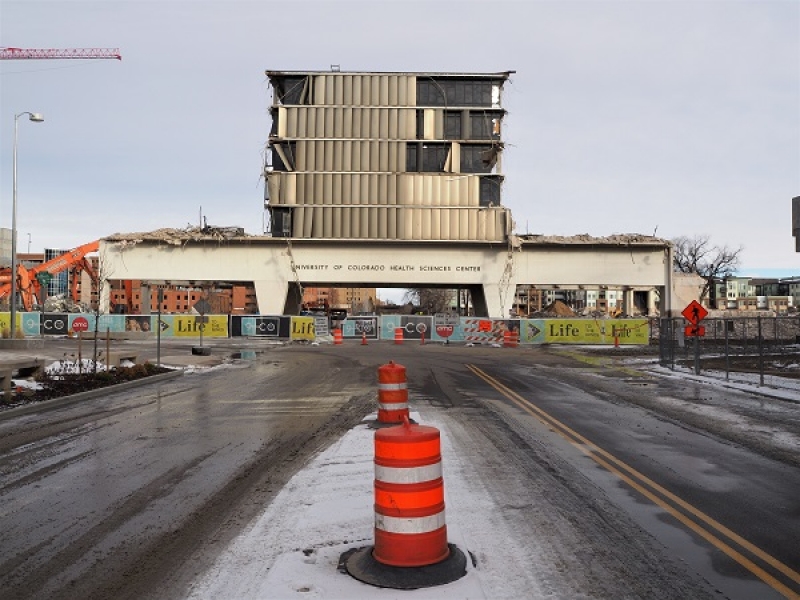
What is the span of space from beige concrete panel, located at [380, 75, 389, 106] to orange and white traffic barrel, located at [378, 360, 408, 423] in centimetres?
4383

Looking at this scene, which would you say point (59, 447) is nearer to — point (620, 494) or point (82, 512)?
point (82, 512)

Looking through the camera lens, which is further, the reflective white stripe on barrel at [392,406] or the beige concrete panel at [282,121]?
the beige concrete panel at [282,121]

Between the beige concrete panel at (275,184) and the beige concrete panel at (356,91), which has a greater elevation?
the beige concrete panel at (356,91)

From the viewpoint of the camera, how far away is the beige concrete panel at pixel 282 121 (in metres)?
50.6

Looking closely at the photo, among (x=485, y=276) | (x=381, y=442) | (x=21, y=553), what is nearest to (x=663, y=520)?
(x=381, y=442)

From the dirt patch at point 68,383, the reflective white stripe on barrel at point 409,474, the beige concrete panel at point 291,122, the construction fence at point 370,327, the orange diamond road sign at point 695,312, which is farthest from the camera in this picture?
the beige concrete panel at point 291,122

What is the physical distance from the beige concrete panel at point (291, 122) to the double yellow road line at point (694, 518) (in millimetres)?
44314

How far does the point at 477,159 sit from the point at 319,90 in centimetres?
1360

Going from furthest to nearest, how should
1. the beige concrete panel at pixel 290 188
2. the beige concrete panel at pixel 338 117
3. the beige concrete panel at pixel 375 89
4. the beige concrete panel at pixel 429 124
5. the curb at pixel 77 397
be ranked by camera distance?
the beige concrete panel at pixel 375 89 < the beige concrete panel at pixel 429 124 < the beige concrete panel at pixel 338 117 < the beige concrete panel at pixel 290 188 < the curb at pixel 77 397

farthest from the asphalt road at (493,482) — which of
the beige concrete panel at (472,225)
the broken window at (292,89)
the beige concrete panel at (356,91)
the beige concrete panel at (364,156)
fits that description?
the broken window at (292,89)

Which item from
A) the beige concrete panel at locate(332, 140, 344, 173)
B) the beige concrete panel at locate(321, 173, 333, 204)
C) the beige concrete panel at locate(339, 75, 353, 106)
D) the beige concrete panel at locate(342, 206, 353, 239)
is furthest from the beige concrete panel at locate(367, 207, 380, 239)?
the beige concrete panel at locate(339, 75, 353, 106)

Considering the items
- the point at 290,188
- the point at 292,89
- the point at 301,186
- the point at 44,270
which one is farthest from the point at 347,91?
the point at 44,270

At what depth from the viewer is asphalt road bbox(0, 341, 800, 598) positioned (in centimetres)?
479

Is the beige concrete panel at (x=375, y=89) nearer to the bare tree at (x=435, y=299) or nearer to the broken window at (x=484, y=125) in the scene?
the broken window at (x=484, y=125)
